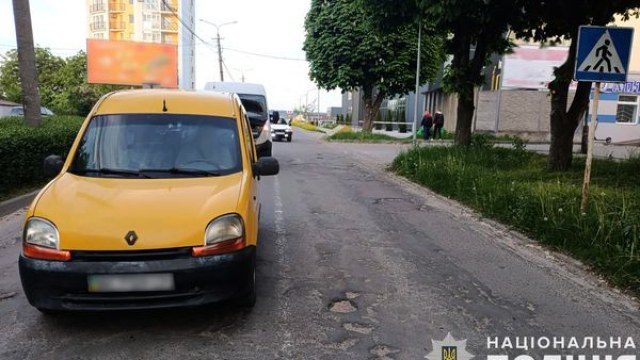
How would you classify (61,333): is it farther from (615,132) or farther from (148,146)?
(615,132)

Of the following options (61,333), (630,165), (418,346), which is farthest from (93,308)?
(630,165)

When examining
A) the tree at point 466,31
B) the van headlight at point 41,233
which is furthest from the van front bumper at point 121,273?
the tree at point 466,31

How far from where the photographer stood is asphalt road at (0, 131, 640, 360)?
3.70 m

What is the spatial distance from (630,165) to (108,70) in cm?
3750

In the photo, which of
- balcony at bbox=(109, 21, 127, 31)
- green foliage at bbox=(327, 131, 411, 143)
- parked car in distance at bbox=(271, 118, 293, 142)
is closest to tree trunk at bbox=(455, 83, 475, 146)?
green foliage at bbox=(327, 131, 411, 143)

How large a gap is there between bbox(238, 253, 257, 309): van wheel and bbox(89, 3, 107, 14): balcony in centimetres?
9256

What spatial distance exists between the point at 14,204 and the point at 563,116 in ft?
35.5

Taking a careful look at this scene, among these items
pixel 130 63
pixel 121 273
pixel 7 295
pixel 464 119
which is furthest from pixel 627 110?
pixel 130 63

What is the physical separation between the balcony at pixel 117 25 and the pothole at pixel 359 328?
90952 millimetres

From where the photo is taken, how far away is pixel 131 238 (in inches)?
139

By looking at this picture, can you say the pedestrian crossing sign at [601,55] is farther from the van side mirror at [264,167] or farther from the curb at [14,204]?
the curb at [14,204]

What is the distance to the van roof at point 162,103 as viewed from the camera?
502 cm

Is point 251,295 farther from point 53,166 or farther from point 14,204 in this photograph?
point 14,204

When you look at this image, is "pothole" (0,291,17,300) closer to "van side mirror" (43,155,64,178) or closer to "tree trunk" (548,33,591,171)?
"van side mirror" (43,155,64,178)
